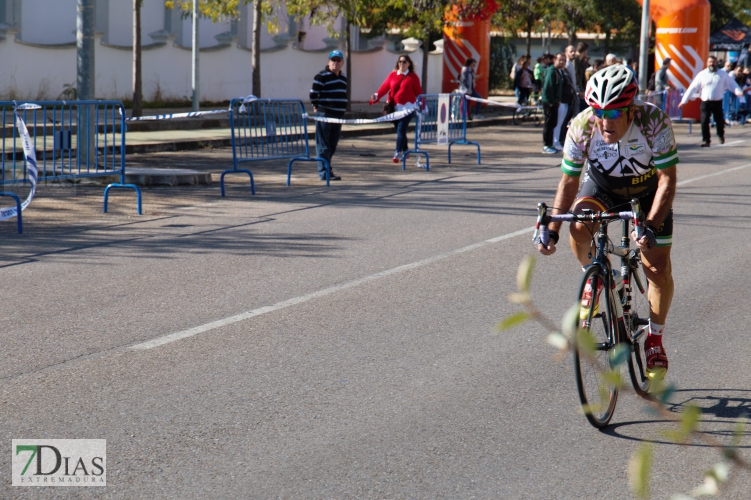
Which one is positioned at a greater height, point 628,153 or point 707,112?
point 707,112

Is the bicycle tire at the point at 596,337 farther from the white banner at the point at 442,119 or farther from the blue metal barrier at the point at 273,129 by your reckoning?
the white banner at the point at 442,119

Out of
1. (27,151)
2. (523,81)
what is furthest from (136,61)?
(523,81)

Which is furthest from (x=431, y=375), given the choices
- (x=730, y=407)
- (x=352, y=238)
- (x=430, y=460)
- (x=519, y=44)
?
(x=519, y=44)

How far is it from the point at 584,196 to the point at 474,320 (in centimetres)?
169

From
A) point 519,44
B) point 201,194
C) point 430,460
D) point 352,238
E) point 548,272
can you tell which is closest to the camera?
point 430,460

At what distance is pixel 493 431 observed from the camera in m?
4.44

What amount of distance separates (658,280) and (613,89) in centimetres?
109

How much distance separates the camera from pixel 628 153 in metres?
4.71

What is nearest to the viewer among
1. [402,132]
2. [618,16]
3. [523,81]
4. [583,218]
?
[583,218]

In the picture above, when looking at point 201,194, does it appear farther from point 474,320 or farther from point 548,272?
point 474,320

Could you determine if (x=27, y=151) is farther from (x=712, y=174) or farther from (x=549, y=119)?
(x=549, y=119)

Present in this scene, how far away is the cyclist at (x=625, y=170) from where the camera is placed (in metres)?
4.42

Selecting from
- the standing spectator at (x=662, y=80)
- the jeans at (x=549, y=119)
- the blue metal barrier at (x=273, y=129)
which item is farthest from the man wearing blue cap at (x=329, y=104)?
the standing spectator at (x=662, y=80)

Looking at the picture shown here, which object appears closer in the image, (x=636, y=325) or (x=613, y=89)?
(x=613, y=89)
